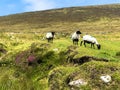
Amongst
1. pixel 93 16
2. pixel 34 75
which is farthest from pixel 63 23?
pixel 34 75

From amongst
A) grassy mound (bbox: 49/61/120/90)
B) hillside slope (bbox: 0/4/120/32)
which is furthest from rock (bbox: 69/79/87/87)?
hillside slope (bbox: 0/4/120/32)

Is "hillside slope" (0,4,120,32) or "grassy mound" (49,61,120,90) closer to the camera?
"grassy mound" (49,61,120,90)

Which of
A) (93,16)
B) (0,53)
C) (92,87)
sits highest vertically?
(92,87)

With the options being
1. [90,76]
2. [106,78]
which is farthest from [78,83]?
[106,78]

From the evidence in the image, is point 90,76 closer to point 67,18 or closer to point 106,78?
point 106,78

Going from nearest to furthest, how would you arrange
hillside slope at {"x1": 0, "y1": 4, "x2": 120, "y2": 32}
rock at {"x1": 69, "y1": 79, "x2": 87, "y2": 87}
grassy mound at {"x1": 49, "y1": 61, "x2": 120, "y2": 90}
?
1. grassy mound at {"x1": 49, "y1": 61, "x2": 120, "y2": 90}
2. rock at {"x1": 69, "y1": 79, "x2": 87, "y2": 87}
3. hillside slope at {"x1": 0, "y1": 4, "x2": 120, "y2": 32}

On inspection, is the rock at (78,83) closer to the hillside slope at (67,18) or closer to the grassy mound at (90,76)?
the grassy mound at (90,76)

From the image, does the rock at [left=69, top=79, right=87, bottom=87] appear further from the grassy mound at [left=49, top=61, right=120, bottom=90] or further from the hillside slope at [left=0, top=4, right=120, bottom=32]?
the hillside slope at [left=0, top=4, right=120, bottom=32]

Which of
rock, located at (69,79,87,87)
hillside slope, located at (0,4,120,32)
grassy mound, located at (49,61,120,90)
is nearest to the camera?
grassy mound, located at (49,61,120,90)

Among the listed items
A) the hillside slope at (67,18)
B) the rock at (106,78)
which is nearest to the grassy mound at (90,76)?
the rock at (106,78)

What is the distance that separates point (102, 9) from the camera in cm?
17712

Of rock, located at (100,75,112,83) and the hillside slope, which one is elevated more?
rock, located at (100,75,112,83)

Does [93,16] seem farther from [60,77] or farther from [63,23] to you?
[60,77]

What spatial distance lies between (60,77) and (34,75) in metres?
6.01
